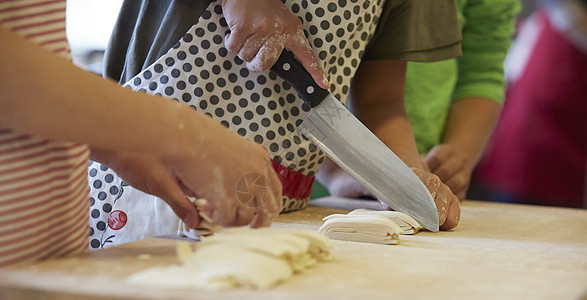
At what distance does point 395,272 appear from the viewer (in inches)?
29.5

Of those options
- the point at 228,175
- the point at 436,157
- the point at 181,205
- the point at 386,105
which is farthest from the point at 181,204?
the point at 436,157

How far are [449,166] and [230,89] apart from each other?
64cm

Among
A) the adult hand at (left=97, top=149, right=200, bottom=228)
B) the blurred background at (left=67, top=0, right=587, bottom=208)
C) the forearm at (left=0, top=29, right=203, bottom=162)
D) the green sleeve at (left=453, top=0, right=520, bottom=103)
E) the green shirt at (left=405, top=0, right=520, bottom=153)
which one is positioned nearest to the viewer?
the forearm at (left=0, top=29, right=203, bottom=162)

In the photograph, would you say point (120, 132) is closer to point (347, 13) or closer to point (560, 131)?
point (347, 13)

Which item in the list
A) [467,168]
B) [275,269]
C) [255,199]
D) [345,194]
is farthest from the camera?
[467,168]

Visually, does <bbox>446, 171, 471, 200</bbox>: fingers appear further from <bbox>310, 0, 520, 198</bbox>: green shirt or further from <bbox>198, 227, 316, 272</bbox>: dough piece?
<bbox>198, 227, 316, 272</bbox>: dough piece

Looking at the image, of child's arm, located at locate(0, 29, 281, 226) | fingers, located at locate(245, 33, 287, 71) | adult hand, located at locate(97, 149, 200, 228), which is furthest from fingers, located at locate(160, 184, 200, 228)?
fingers, located at locate(245, 33, 287, 71)

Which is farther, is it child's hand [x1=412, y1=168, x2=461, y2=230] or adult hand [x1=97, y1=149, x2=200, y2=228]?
child's hand [x1=412, y1=168, x2=461, y2=230]

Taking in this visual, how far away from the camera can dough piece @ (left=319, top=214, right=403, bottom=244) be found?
95 centimetres

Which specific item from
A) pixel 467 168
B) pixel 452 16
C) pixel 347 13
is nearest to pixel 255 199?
pixel 347 13

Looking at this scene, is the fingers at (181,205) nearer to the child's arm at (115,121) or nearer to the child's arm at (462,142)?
the child's arm at (115,121)

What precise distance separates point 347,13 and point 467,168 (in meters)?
0.67

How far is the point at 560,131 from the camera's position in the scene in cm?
290

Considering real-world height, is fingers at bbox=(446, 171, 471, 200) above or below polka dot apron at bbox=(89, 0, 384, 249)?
below
